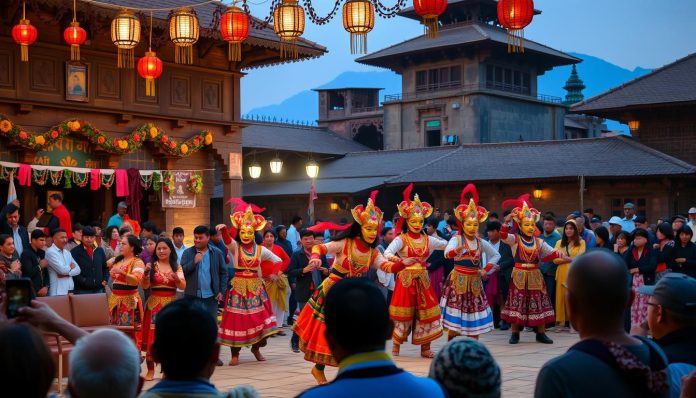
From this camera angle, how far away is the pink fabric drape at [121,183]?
1878 centimetres

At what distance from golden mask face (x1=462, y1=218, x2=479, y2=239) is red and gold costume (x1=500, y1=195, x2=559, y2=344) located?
1.05m

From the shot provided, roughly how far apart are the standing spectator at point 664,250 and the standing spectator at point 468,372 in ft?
34.4

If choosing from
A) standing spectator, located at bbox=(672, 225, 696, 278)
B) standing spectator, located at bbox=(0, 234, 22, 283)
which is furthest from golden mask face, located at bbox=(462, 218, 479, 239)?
standing spectator, located at bbox=(0, 234, 22, 283)

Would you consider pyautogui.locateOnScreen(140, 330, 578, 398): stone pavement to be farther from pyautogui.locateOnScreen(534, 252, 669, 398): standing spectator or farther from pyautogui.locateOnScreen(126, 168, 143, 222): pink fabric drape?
pyautogui.locateOnScreen(126, 168, 143, 222): pink fabric drape

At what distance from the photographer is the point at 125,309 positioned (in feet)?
33.1

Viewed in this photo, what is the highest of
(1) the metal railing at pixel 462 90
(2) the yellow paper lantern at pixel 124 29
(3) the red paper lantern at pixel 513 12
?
(1) the metal railing at pixel 462 90

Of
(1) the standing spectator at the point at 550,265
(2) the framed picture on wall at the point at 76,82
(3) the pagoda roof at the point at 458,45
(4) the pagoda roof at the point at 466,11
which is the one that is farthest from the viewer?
(4) the pagoda roof at the point at 466,11

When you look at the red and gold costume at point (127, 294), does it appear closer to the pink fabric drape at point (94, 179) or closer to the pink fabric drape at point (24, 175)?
the pink fabric drape at point (24, 175)

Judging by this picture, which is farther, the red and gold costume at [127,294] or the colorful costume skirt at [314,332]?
the red and gold costume at [127,294]

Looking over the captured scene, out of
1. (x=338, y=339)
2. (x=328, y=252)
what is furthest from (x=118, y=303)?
(x=338, y=339)

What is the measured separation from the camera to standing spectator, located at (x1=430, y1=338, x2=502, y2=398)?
123 inches

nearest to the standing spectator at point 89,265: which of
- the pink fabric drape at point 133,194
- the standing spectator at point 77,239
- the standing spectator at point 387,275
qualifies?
the standing spectator at point 77,239

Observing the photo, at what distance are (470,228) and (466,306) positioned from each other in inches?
40.9

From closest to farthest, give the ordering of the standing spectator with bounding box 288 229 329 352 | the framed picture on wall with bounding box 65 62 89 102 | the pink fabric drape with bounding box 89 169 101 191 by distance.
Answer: the standing spectator with bounding box 288 229 329 352 → the framed picture on wall with bounding box 65 62 89 102 → the pink fabric drape with bounding box 89 169 101 191
